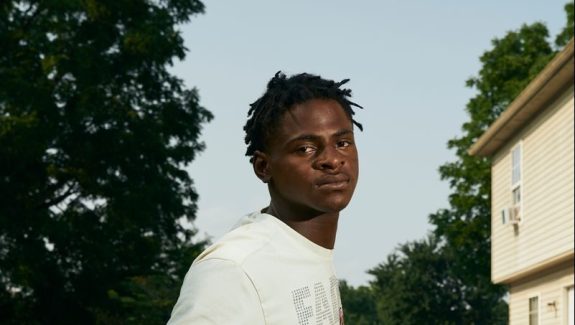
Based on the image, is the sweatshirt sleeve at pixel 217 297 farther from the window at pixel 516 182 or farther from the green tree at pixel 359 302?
the green tree at pixel 359 302

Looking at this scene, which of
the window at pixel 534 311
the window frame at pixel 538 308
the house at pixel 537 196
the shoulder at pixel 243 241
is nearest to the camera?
the shoulder at pixel 243 241

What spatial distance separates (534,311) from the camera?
2534 centimetres

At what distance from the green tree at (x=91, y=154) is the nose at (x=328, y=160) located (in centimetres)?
2217

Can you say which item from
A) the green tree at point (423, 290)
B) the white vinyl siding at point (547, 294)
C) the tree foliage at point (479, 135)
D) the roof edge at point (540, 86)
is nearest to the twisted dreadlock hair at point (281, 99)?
the roof edge at point (540, 86)

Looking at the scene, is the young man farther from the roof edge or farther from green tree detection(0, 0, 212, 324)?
green tree detection(0, 0, 212, 324)

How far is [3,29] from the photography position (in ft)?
85.9

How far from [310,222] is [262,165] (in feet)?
0.63

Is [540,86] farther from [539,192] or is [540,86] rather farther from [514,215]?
[514,215]

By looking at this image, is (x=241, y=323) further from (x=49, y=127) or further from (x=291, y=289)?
(x=49, y=127)

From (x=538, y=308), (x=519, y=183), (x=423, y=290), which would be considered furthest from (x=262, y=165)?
(x=423, y=290)

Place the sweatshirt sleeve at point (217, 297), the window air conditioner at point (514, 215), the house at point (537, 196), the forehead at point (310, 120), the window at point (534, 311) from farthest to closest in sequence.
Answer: the window air conditioner at point (514, 215)
the window at point (534, 311)
the house at point (537, 196)
the forehead at point (310, 120)
the sweatshirt sleeve at point (217, 297)

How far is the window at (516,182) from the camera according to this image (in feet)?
83.4

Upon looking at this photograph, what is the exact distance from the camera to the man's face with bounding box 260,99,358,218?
249cm

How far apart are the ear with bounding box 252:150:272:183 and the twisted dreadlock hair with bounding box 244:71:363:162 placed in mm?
21
